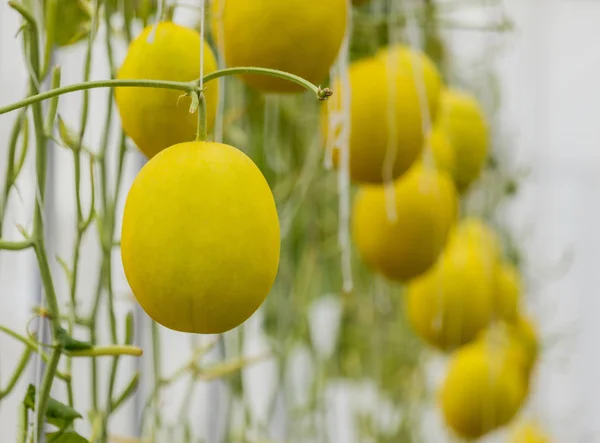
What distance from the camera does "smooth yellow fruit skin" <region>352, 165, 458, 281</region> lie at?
22.0 inches

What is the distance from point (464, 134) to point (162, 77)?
0.37 metres

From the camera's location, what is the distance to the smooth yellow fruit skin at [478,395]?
72 centimetres

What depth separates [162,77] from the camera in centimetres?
32

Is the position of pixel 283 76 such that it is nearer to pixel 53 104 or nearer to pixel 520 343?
pixel 53 104

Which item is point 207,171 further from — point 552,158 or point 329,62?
point 552,158

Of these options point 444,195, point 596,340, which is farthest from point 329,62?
point 596,340

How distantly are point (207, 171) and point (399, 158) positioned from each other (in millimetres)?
241

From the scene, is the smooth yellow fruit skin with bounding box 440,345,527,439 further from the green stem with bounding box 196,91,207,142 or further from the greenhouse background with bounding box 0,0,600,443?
the green stem with bounding box 196,91,207,142

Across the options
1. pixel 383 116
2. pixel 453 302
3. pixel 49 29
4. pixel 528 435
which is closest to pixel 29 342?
pixel 49 29

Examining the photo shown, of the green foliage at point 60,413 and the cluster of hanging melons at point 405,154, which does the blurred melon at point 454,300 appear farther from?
the green foliage at point 60,413

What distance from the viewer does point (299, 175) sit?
673mm

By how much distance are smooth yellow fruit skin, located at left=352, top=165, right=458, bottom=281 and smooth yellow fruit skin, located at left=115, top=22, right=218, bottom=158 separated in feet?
0.84

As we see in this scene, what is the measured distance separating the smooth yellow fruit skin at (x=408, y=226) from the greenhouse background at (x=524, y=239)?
145 millimetres

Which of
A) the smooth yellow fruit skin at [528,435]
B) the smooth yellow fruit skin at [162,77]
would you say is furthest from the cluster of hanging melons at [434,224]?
the smooth yellow fruit skin at [528,435]
